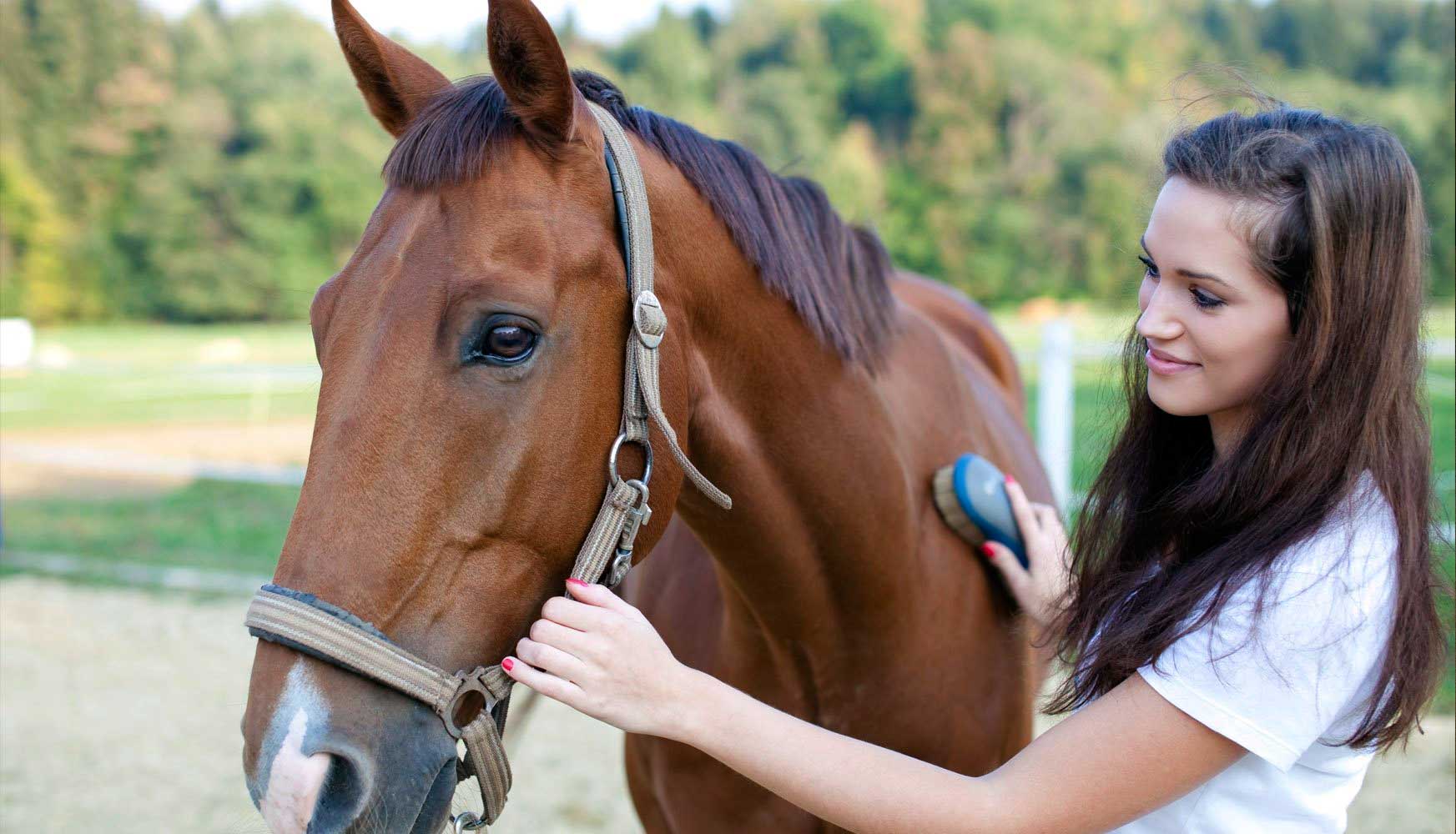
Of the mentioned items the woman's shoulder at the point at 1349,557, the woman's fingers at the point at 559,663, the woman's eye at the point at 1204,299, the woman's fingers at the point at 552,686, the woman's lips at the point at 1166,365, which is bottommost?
the woman's fingers at the point at 552,686

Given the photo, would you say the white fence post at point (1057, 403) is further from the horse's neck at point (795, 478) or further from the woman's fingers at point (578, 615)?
the woman's fingers at point (578, 615)

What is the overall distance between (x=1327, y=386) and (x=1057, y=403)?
4248 mm

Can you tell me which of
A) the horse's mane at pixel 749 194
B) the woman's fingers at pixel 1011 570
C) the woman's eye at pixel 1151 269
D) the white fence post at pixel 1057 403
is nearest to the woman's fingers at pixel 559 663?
the horse's mane at pixel 749 194

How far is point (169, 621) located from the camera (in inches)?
231

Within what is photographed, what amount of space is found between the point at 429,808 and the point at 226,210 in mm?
29170

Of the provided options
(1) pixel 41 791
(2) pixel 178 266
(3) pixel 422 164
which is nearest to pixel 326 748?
(3) pixel 422 164

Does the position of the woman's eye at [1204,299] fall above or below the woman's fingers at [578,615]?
above

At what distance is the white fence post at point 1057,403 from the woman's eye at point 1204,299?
163 inches

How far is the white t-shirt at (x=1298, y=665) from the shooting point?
1.09 metres

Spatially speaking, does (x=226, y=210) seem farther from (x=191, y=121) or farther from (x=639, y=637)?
(x=639, y=637)

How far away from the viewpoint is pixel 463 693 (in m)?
1.17

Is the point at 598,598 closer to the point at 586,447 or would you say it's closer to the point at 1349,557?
the point at 586,447

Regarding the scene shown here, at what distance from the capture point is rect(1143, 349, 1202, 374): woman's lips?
127 centimetres

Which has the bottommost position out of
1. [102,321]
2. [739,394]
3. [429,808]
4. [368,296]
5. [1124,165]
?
[102,321]
